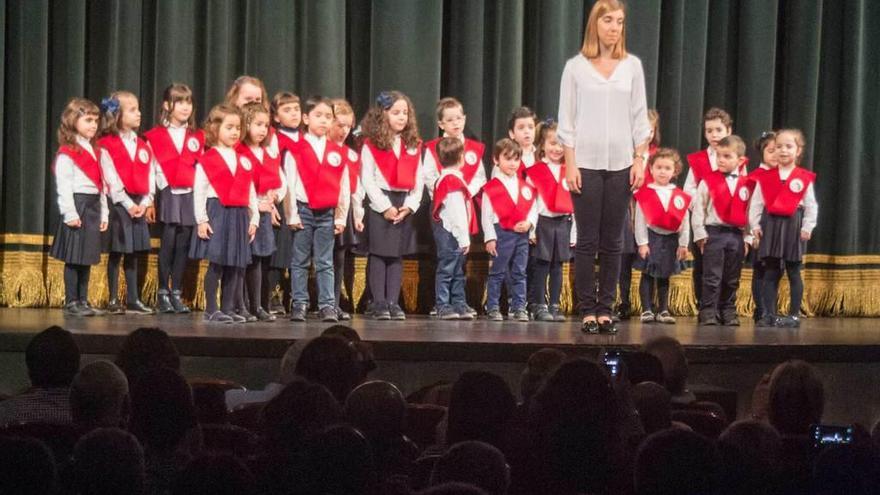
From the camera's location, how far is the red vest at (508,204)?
6.90 m

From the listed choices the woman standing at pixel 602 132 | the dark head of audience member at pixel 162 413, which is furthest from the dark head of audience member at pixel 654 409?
the woman standing at pixel 602 132

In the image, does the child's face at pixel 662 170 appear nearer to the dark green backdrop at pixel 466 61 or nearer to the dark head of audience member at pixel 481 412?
the dark green backdrop at pixel 466 61

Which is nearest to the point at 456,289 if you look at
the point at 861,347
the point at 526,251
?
the point at 526,251

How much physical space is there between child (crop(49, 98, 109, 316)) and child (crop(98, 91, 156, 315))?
0.09 meters

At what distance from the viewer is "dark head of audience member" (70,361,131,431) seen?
2.85 meters

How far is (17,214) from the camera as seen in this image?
7.31 meters

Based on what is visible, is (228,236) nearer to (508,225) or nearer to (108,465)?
(508,225)

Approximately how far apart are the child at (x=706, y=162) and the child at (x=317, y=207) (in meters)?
2.16

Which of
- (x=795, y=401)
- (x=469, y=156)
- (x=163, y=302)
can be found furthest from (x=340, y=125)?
(x=795, y=401)

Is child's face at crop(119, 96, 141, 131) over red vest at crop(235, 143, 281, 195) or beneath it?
over

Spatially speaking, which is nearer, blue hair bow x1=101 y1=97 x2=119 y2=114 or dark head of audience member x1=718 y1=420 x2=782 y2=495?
dark head of audience member x1=718 y1=420 x2=782 y2=495

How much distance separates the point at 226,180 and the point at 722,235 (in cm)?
284

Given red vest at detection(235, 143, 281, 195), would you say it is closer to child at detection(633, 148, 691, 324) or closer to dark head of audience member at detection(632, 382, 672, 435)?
child at detection(633, 148, 691, 324)

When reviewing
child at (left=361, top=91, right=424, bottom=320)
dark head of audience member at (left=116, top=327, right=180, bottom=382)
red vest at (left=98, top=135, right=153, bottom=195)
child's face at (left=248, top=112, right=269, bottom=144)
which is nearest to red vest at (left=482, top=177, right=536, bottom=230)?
child at (left=361, top=91, right=424, bottom=320)
